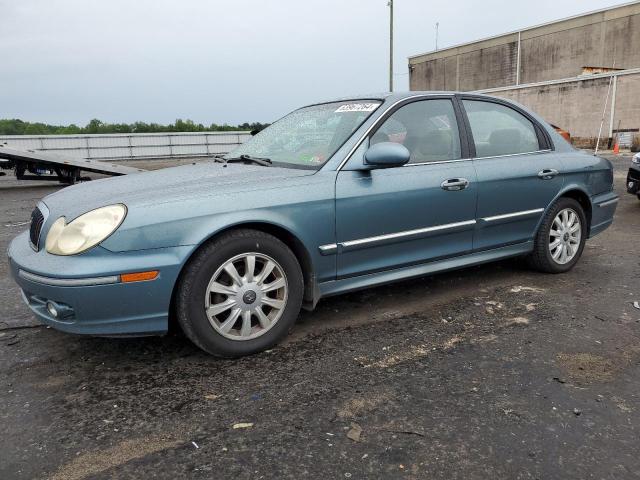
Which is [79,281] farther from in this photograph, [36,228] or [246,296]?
[246,296]

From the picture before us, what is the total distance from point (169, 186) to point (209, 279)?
2.09 ft

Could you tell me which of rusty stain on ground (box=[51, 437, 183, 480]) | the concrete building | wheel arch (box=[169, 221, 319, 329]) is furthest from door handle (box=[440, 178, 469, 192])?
the concrete building

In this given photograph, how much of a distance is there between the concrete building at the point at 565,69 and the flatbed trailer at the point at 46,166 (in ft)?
71.3

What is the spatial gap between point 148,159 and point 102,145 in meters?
1.96

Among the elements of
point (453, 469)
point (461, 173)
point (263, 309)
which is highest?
point (461, 173)

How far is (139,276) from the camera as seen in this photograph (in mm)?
2596

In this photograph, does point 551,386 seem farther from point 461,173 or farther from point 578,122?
point 578,122

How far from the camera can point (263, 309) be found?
10.0ft

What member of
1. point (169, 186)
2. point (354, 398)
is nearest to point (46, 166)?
point (169, 186)

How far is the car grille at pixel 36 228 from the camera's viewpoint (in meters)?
2.92

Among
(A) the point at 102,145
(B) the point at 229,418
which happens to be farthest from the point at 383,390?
(A) the point at 102,145

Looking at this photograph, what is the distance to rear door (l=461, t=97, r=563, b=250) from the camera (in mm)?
3895

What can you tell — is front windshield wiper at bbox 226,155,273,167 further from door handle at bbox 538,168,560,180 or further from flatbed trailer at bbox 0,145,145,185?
flatbed trailer at bbox 0,145,145,185

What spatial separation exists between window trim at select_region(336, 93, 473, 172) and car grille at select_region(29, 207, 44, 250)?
175 centimetres
